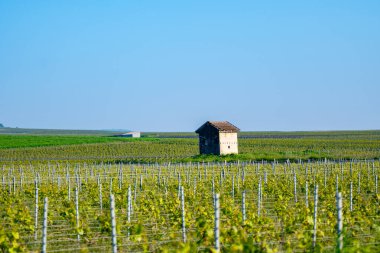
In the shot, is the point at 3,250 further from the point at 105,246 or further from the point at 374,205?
the point at 374,205

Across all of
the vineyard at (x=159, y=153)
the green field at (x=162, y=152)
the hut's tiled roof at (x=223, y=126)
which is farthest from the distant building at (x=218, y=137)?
the vineyard at (x=159, y=153)

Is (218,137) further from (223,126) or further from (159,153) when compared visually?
(159,153)

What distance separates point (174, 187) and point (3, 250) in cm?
1455

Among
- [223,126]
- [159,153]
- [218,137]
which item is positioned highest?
[223,126]

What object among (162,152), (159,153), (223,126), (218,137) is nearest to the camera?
(218,137)

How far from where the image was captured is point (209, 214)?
1358cm

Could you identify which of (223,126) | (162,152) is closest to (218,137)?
(223,126)

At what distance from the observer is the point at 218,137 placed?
4972cm

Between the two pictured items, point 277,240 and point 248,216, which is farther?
point 248,216

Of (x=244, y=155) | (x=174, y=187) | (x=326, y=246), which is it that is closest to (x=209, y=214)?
(x=326, y=246)

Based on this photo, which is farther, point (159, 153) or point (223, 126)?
point (159, 153)

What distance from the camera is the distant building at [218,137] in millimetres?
49656

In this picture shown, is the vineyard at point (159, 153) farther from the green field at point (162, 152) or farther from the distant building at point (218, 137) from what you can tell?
the distant building at point (218, 137)

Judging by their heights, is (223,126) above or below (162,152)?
above
